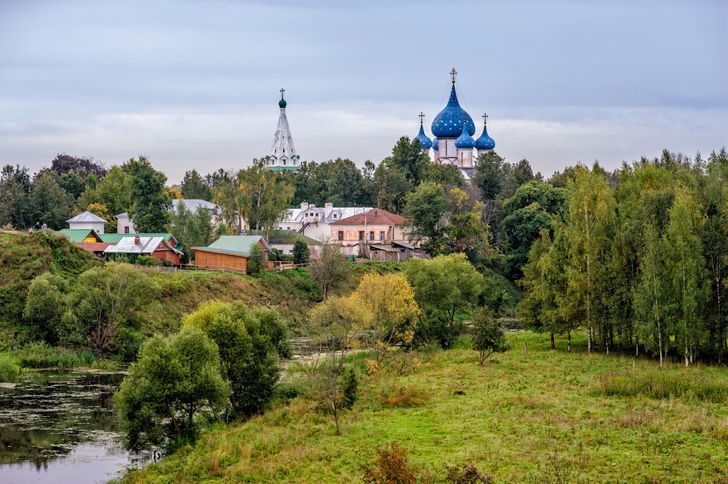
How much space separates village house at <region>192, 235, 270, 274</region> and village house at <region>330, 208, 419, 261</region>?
19.3 metres

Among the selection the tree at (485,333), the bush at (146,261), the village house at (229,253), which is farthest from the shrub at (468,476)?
the bush at (146,261)

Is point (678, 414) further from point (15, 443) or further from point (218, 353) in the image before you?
point (15, 443)

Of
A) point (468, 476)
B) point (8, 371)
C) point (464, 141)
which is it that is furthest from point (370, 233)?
point (468, 476)

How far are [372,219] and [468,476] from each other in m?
73.9

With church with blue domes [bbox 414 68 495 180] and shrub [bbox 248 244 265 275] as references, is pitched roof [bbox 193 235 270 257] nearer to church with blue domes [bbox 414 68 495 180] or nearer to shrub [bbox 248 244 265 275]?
shrub [bbox 248 244 265 275]

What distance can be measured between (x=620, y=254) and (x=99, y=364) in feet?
99.1

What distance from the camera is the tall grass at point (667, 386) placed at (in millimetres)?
36188

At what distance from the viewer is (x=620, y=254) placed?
163ft

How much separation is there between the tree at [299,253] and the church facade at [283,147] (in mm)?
48978

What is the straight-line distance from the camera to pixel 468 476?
2503 centimetres

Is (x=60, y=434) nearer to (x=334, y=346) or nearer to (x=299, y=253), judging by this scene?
(x=334, y=346)

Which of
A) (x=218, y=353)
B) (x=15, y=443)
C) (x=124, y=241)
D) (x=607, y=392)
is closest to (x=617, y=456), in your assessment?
(x=607, y=392)

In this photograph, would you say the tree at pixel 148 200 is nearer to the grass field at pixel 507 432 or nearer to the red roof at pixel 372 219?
the red roof at pixel 372 219

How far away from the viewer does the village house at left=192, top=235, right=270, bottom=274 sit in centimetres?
7681
